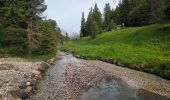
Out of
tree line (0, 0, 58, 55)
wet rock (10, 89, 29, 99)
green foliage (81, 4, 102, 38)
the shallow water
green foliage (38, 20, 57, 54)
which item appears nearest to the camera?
wet rock (10, 89, 29, 99)

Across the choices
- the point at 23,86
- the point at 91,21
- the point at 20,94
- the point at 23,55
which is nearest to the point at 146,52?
the point at 23,55

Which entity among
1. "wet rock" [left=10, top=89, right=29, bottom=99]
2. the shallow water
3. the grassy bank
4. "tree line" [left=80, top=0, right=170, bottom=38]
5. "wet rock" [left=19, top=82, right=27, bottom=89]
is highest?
"tree line" [left=80, top=0, right=170, bottom=38]

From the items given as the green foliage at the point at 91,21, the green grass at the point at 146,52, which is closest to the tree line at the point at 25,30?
the green grass at the point at 146,52

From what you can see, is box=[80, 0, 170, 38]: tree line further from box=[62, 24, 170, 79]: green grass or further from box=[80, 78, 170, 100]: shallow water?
box=[80, 78, 170, 100]: shallow water

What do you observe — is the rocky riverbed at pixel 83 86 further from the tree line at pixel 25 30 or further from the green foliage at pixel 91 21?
the green foliage at pixel 91 21

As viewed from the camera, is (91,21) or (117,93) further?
(91,21)

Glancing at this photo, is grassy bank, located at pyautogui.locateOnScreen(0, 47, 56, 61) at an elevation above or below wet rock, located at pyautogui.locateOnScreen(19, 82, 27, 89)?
above

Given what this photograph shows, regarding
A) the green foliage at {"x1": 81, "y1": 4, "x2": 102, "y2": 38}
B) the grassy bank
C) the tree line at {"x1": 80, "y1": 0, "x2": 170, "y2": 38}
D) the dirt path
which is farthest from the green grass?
the green foliage at {"x1": 81, "y1": 4, "x2": 102, "y2": 38}

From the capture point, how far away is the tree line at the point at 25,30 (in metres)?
56.1

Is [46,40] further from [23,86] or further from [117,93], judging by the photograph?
[117,93]

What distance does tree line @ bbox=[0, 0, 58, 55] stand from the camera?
184ft

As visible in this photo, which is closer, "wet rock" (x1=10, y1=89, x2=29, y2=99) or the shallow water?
"wet rock" (x1=10, y1=89, x2=29, y2=99)

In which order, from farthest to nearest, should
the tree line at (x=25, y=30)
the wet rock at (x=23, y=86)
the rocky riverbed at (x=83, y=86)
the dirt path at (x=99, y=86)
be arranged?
the tree line at (x=25, y=30) < the wet rock at (x=23, y=86) < the dirt path at (x=99, y=86) < the rocky riverbed at (x=83, y=86)

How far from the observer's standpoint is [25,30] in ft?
180
